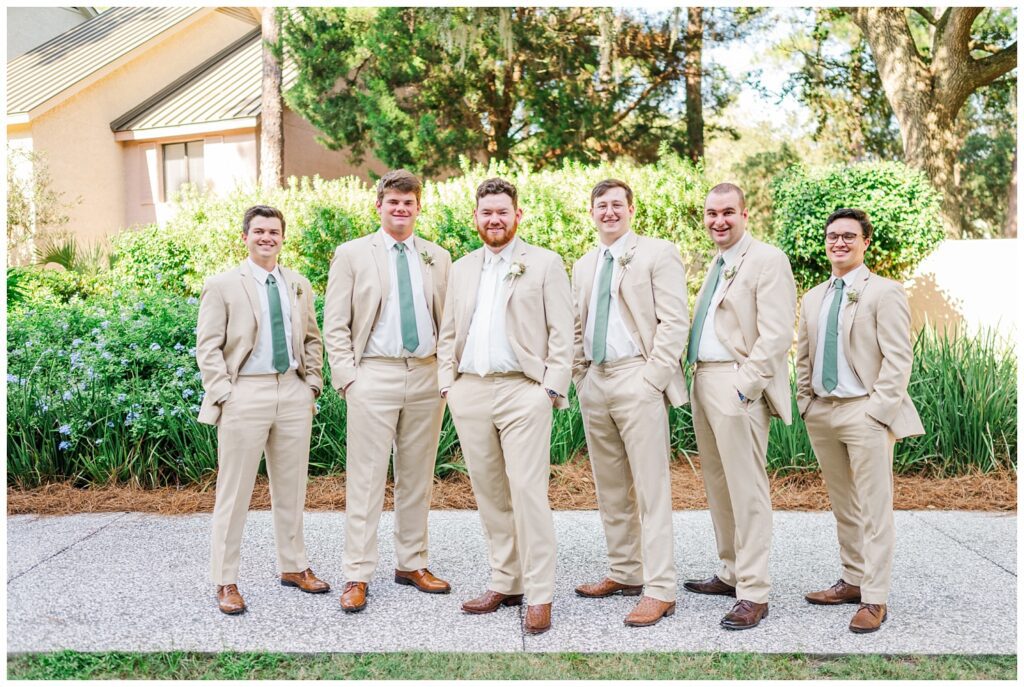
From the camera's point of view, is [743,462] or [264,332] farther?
[264,332]

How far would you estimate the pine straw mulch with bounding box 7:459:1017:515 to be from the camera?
693 cm

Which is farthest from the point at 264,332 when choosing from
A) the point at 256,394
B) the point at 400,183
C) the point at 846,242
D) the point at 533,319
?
the point at 846,242

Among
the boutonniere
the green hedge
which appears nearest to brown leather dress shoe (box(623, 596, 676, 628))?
the boutonniere

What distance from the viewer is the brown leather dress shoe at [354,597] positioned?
15.4ft

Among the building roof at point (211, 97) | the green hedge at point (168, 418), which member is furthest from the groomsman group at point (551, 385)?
the building roof at point (211, 97)

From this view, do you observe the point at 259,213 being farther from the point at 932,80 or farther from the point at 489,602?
the point at 932,80

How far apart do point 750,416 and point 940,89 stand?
12800 mm

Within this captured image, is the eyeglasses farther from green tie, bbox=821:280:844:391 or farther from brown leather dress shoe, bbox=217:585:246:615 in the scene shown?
brown leather dress shoe, bbox=217:585:246:615

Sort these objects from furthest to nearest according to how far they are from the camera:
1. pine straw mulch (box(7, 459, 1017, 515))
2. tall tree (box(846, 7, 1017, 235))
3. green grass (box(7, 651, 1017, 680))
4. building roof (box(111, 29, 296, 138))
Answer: building roof (box(111, 29, 296, 138))
tall tree (box(846, 7, 1017, 235))
pine straw mulch (box(7, 459, 1017, 515))
green grass (box(7, 651, 1017, 680))

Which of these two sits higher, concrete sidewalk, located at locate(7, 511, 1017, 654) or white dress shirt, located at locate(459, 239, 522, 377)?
white dress shirt, located at locate(459, 239, 522, 377)

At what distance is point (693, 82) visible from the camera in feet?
63.4

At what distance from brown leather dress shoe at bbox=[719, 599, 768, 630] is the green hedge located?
320 cm

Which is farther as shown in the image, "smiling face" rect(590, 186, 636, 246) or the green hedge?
the green hedge

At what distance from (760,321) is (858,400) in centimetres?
68
